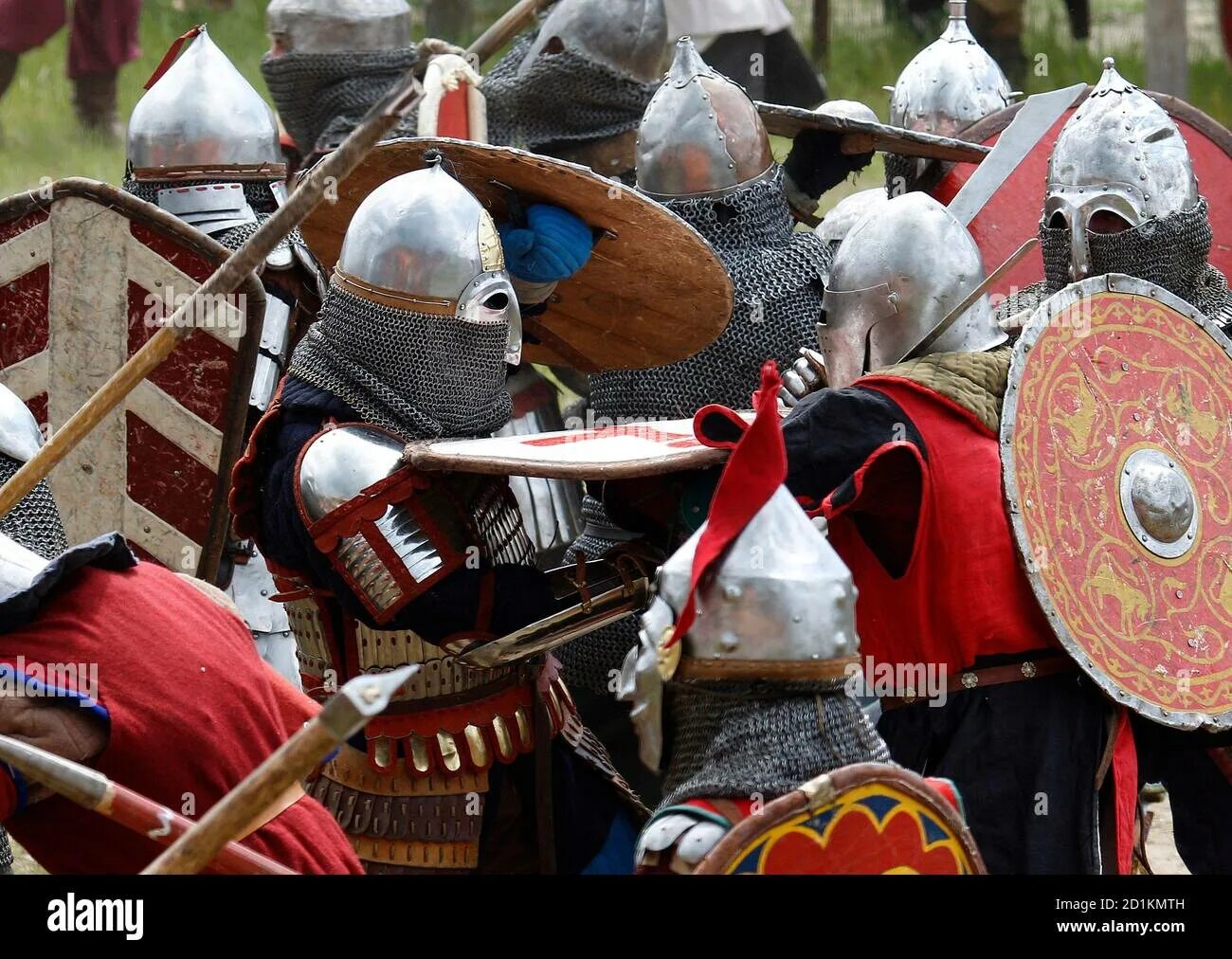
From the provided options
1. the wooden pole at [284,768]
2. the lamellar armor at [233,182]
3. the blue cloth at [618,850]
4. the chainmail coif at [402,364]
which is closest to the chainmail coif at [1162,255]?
the chainmail coif at [402,364]

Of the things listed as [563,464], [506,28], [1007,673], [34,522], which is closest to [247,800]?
[563,464]

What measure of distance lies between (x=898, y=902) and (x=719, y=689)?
1.47ft

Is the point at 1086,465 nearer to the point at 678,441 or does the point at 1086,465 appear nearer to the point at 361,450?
the point at 678,441

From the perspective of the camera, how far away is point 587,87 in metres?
7.88

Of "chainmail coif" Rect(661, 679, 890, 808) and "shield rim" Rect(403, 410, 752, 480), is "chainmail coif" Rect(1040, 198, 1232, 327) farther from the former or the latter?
"chainmail coif" Rect(661, 679, 890, 808)

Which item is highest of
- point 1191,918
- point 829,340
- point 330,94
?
point 330,94

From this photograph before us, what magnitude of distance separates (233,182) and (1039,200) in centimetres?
244

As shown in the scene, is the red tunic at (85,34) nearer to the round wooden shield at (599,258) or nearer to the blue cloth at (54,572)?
the round wooden shield at (599,258)

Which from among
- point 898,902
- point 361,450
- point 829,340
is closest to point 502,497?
point 361,450

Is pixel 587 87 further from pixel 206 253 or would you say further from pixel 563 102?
pixel 206 253

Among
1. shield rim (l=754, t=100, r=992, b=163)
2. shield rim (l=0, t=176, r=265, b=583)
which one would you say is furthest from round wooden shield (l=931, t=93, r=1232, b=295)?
shield rim (l=0, t=176, r=265, b=583)

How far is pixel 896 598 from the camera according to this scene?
466cm

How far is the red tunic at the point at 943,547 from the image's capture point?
4.57m

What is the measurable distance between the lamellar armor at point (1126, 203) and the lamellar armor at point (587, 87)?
7.80 feet
